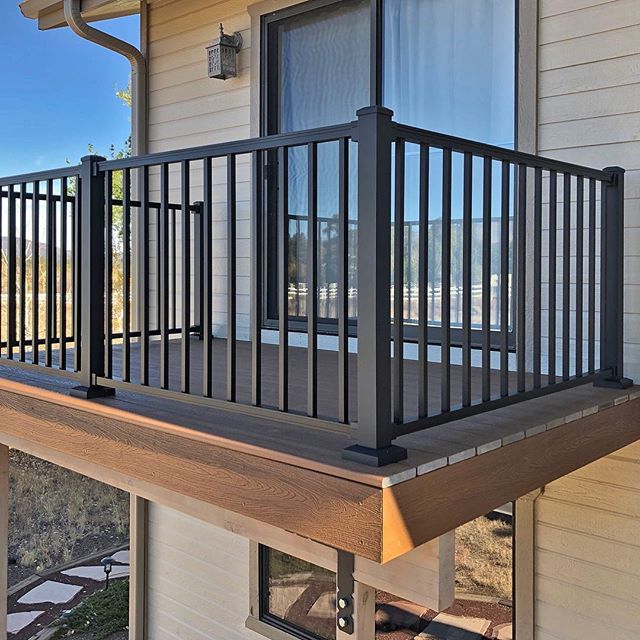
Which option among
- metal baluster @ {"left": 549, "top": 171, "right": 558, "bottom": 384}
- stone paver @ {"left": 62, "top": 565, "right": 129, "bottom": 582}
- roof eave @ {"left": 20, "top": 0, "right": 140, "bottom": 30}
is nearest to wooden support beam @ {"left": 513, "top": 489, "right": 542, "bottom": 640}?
metal baluster @ {"left": 549, "top": 171, "right": 558, "bottom": 384}

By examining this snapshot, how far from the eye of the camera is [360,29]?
379 cm

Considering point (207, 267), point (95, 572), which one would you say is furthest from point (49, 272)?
point (95, 572)

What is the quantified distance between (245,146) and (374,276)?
0.64m

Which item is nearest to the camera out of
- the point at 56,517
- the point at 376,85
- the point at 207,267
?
the point at 207,267

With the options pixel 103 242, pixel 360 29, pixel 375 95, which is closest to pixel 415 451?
pixel 103 242

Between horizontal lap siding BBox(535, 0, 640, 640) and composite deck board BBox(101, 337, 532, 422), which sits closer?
composite deck board BBox(101, 337, 532, 422)

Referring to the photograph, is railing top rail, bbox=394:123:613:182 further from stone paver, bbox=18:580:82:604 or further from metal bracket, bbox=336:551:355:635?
stone paver, bbox=18:580:82:604

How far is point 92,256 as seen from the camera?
99.2 inches

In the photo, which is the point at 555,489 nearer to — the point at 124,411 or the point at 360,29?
the point at 124,411

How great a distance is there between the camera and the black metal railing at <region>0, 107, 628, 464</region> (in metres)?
1.76

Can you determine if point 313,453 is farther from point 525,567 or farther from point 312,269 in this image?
point 525,567

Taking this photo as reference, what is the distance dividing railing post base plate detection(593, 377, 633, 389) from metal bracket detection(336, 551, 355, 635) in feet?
4.54

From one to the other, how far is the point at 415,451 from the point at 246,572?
9.35 feet

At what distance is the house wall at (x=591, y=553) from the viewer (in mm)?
2857
